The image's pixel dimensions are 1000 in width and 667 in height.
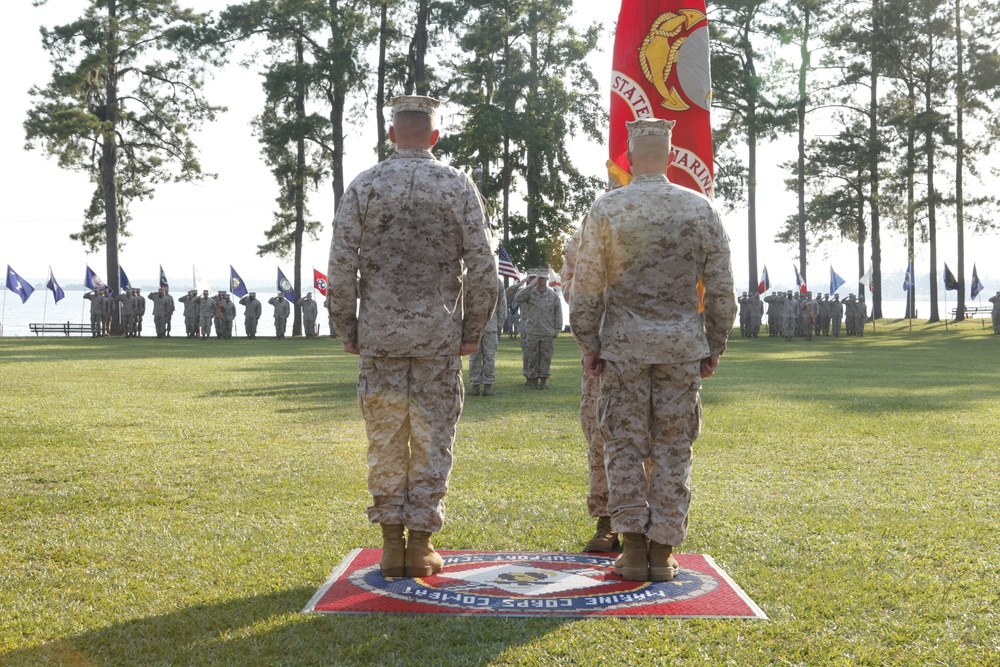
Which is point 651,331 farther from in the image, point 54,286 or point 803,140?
point 803,140

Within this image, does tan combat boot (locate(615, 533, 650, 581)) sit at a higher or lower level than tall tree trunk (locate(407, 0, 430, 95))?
lower

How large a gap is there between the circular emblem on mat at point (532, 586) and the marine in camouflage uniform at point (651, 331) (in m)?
0.15

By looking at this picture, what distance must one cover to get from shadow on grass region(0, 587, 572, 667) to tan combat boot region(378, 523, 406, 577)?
0.55 metres

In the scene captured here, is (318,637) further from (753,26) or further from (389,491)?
(753,26)

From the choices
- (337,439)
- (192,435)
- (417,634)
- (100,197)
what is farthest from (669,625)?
(100,197)

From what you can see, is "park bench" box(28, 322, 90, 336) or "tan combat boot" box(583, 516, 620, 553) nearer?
"tan combat boot" box(583, 516, 620, 553)

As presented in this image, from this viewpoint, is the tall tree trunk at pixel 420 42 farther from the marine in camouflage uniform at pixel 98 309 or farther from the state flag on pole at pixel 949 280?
the state flag on pole at pixel 949 280

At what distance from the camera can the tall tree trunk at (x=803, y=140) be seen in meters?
41.4

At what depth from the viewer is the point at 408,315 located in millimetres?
4547

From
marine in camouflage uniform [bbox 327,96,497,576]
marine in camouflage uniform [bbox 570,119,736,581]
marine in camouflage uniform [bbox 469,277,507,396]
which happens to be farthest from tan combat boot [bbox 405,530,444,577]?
marine in camouflage uniform [bbox 469,277,507,396]

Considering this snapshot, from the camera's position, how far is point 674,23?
19.8 feet

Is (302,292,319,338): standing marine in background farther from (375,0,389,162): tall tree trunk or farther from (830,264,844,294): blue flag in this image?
(830,264,844,294): blue flag

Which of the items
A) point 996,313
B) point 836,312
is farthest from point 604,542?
point 996,313

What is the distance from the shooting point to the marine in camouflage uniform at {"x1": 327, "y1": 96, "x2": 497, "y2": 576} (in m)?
4.55
